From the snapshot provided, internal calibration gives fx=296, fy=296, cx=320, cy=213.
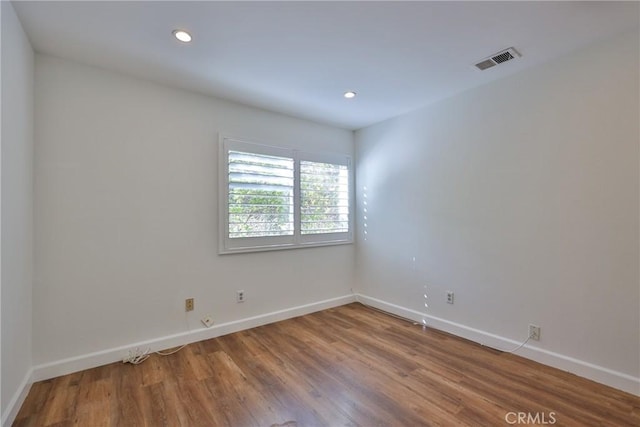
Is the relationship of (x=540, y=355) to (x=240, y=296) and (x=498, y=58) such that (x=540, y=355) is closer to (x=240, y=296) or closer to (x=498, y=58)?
(x=498, y=58)

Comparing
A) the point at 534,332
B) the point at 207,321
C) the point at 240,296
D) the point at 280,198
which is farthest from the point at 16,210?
the point at 534,332

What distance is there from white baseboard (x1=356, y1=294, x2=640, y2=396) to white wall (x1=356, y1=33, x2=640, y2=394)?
1cm

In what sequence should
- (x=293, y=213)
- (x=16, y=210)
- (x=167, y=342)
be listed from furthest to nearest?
(x=293, y=213), (x=167, y=342), (x=16, y=210)

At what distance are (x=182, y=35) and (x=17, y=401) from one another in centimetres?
250

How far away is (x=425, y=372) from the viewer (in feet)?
7.32

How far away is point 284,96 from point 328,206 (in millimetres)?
1455

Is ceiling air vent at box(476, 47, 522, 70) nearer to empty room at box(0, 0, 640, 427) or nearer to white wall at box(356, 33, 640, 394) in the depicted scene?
empty room at box(0, 0, 640, 427)

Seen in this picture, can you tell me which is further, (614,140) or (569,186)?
(569,186)

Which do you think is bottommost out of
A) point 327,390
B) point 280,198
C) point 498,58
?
point 327,390

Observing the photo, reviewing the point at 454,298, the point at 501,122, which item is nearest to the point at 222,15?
the point at 501,122

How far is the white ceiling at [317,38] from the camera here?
173cm

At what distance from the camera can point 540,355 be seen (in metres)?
2.35

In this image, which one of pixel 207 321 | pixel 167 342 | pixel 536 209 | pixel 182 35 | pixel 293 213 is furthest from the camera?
pixel 293 213

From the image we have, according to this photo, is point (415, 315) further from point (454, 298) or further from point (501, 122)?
point (501, 122)
